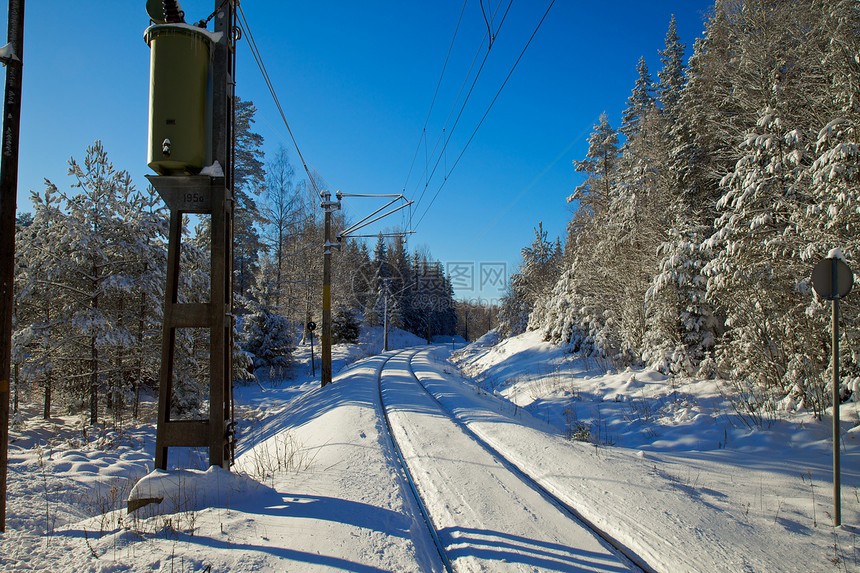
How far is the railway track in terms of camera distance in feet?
11.3

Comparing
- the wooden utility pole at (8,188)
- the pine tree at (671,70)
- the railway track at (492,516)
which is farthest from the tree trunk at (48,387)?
the pine tree at (671,70)

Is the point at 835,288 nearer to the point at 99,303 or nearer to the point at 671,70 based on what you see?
the point at 99,303

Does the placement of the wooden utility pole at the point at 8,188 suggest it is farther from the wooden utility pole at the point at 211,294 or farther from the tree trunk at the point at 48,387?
the tree trunk at the point at 48,387

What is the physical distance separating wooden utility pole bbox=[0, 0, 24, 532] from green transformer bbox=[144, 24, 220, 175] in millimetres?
1115

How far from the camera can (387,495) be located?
15.8 feet

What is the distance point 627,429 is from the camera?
32.7ft

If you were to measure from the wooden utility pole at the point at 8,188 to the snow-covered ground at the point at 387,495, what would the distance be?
1.39 meters

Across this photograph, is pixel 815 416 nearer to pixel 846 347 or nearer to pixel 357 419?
pixel 846 347

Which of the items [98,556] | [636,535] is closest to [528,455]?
[636,535]

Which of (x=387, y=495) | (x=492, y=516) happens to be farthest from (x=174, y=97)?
(x=492, y=516)

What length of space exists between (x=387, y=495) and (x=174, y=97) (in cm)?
505

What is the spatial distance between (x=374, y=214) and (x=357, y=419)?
8.51 metres

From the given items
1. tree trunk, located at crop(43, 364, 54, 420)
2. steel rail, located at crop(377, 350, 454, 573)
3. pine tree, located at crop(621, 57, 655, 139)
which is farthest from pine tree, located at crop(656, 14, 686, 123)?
tree trunk, located at crop(43, 364, 54, 420)

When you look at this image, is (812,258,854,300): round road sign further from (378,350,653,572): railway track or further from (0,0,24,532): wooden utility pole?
(0,0,24,532): wooden utility pole
